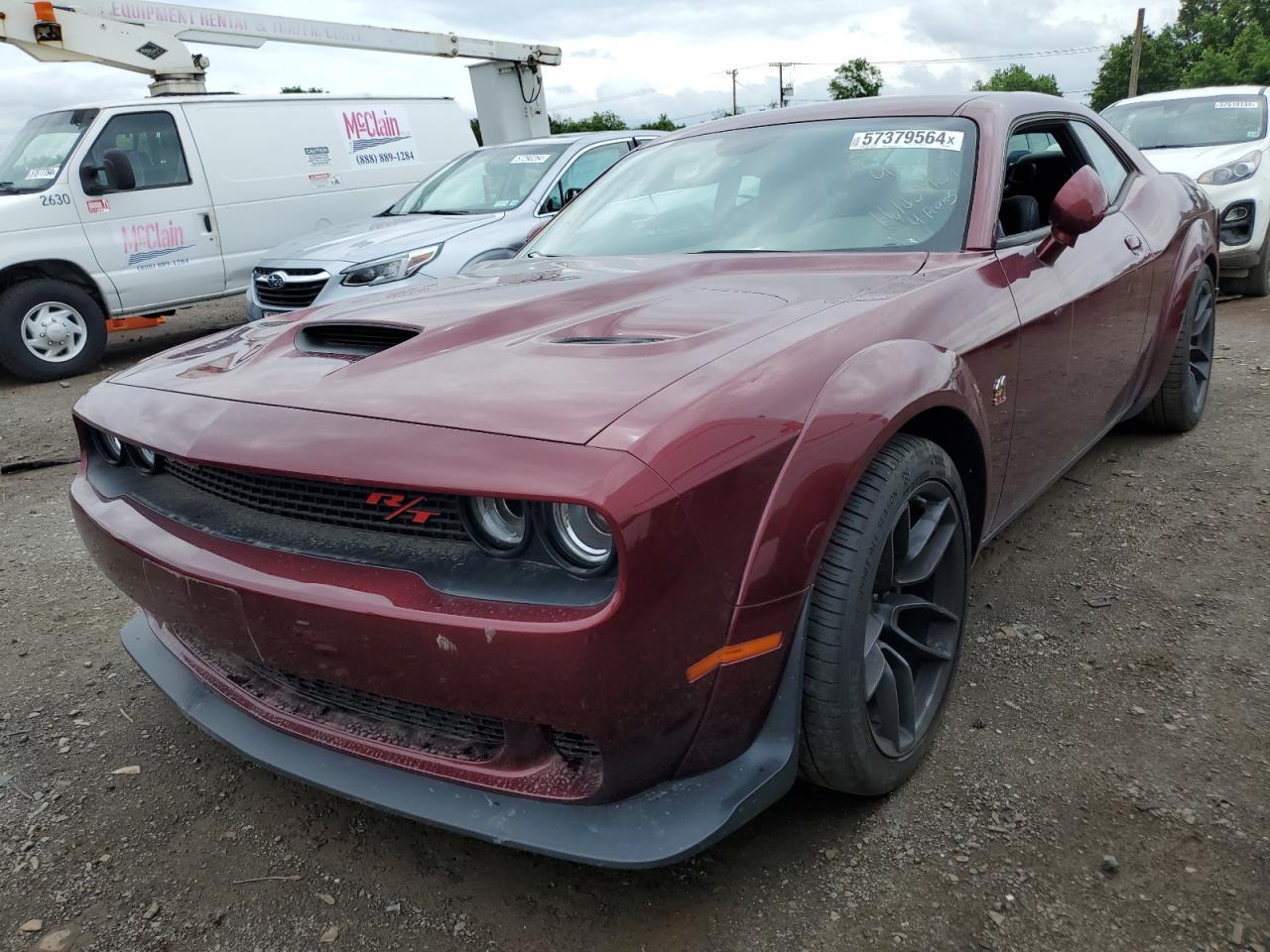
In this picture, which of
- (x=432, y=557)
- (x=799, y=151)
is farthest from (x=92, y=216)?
(x=432, y=557)

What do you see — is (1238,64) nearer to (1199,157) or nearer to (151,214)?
(1199,157)

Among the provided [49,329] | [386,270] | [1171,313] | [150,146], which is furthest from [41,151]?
[1171,313]

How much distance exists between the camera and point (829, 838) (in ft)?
6.46

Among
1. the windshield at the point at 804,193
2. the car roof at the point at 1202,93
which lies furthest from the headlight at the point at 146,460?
the car roof at the point at 1202,93

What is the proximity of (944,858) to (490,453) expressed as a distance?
3.95ft

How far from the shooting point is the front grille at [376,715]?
1.71m

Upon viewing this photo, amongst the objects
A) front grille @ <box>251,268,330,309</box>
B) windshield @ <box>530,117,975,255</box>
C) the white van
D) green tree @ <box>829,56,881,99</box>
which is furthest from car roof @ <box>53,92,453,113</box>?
green tree @ <box>829,56,881,99</box>

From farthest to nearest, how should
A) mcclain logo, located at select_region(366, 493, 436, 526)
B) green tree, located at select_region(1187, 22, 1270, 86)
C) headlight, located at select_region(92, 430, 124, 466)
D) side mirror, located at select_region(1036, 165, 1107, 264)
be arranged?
green tree, located at select_region(1187, 22, 1270, 86) → side mirror, located at select_region(1036, 165, 1107, 264) → headlight, located at select_region(92, 430, 124, 466) → mcclain logo, located at select_region(366, 493, 436, 526)

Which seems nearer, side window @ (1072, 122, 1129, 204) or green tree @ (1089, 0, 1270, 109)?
side window @ (1072, 122, 1129, 204)

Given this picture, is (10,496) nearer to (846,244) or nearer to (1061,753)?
(846,244)

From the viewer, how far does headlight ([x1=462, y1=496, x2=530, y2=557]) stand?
5.24 feet

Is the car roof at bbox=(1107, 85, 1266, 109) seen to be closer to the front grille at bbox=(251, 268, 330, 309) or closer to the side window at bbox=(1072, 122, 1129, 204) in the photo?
the side window at bbox=(1072, 122, 1129, 204)

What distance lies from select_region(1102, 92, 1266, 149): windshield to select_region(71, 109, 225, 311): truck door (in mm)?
7362

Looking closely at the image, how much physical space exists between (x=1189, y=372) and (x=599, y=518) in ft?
11.6
